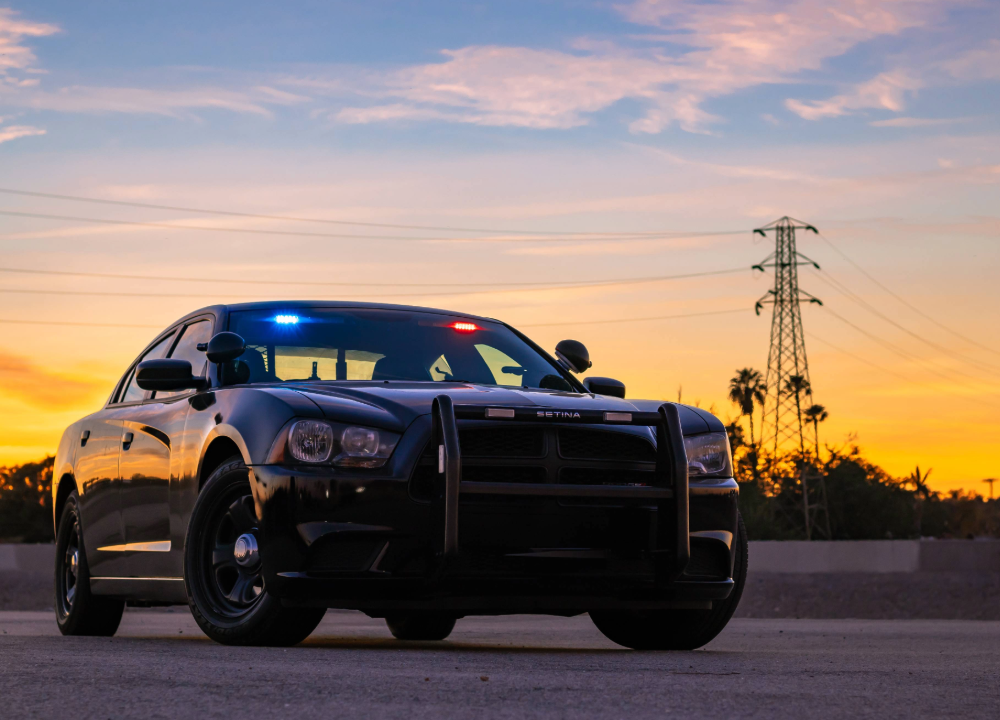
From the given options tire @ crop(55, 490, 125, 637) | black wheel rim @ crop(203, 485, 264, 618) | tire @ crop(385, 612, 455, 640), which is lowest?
tire @ crop(385, 612, 455, 640)

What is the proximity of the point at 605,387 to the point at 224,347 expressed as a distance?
6.78ft

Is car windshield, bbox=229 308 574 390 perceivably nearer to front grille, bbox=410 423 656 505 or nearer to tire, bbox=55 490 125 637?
front grille, bbox=410 423 656 505

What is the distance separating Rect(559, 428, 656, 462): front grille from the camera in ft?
22.0

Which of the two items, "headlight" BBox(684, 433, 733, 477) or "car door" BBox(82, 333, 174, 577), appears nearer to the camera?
"headlight" BBox(684, 433, 733, 477)

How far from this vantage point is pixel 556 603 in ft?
22.0

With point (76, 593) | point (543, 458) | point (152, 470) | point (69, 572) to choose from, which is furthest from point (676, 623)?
point (69, 572)

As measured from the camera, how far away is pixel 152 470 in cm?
787

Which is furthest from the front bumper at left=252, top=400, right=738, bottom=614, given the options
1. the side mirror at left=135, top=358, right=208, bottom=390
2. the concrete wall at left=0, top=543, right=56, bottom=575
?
the concrete wall at left=0, top=543, right=56, bottom=575

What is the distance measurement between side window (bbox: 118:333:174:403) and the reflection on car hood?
1967 millimetres

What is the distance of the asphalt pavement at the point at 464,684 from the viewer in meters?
4.45

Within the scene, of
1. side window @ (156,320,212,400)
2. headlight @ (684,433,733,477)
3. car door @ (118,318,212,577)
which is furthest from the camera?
side window @ (156,320,212,400)

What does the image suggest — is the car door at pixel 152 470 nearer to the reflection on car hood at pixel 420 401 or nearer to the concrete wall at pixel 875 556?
the reflection on car hood at pixel 420 401

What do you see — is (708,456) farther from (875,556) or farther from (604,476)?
(875,556)

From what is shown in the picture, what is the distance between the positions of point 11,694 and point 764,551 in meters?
32.3
